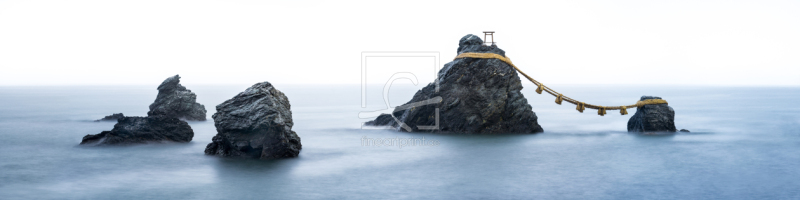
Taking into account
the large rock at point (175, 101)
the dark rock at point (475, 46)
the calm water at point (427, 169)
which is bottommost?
the calm water at point (427, 169)

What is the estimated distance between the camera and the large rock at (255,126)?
525 inches

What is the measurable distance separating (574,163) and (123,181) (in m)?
9.58

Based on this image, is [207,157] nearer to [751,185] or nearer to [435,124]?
[435,124]

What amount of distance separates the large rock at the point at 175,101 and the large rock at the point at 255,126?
35.2 feet

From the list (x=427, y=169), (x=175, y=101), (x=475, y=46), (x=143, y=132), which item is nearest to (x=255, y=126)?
(x=427, y=169)

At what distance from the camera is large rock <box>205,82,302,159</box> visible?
13.3m

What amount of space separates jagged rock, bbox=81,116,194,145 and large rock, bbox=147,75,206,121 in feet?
23.1

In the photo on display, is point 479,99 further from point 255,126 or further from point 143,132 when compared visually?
point 143,132

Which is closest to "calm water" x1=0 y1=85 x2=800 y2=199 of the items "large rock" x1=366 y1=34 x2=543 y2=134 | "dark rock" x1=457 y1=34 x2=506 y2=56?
"large rock" x1=366 y1=34 x2=543 y2=134

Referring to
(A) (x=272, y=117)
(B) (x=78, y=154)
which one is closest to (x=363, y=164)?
(A) (x=272, y=117)

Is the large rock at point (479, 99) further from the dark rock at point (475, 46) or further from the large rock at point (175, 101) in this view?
the large rock at point (175, 101)

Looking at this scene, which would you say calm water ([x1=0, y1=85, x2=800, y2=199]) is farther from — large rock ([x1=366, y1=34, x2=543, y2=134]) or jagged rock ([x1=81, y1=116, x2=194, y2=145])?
large rock ([x1=366, y1=34, x2=543, y2=134])

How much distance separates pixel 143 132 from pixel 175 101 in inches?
311

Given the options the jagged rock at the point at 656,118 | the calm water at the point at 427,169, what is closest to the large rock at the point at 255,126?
the calm water at the point at 427,169
